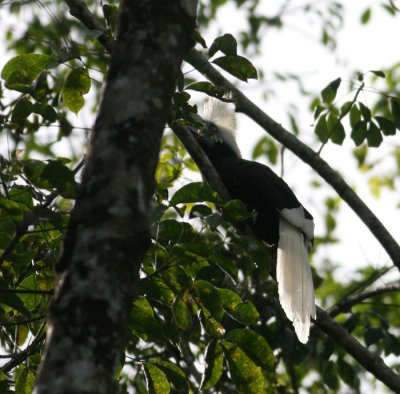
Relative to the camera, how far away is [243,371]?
2.61 m

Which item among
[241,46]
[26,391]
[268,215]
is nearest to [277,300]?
[268,215]

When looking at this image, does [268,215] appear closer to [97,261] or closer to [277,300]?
[277,300]

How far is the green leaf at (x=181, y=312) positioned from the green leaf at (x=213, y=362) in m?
0.17

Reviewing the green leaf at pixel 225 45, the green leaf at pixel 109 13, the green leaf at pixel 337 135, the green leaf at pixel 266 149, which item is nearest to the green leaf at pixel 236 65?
the green leaf at pixel 225 45

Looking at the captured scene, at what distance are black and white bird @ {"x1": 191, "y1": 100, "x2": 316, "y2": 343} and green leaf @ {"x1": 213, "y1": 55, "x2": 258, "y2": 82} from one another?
99 centimetres

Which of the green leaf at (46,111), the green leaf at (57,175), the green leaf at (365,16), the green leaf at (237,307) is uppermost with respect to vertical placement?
the green leaf at (365,16)

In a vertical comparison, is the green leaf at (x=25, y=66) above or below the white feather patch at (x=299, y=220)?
below

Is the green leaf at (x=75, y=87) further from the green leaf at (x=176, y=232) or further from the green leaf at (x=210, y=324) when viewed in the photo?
→ the green leaf at (x=210, y=324)

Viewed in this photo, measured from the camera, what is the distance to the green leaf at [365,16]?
7337 millimetres

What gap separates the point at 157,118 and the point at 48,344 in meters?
0.54

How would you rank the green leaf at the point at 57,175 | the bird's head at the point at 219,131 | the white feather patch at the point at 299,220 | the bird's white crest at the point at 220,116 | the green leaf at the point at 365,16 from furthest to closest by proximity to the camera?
the green leaf at the point at 365,16, the bird's white crest at the point at 220,116, the bird's head at the point at 219,131, the white feather patch at the point at 299,220, the green leaf at the point at 57,175

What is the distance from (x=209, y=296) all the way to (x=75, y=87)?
2.93ft

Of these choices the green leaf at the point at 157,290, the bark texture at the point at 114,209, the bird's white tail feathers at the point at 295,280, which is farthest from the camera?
the bird's white tail feathers at the point at 295,280

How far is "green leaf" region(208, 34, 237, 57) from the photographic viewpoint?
110 inches
